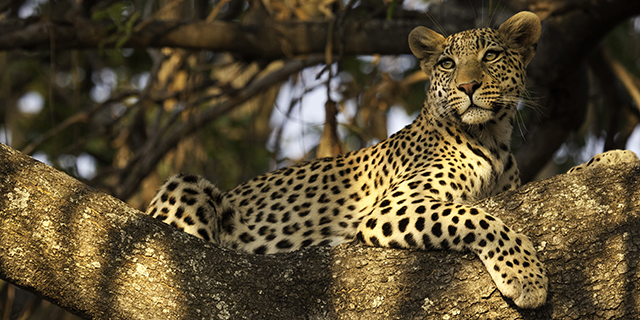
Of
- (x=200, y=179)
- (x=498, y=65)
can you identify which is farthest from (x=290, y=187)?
(x=498, y=65)

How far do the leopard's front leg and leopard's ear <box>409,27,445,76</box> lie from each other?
182 cm

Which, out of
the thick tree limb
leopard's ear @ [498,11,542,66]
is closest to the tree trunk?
leopard's ear @ [498,11,542,66]

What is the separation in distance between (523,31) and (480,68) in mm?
746

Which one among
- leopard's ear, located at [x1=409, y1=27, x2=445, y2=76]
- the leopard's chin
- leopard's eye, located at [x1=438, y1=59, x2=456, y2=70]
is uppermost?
leopard's ear, located at [x1=409, y1=27, x2=445, y2=76]

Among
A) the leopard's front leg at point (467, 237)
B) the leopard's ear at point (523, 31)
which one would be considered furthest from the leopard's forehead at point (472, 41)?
the leopard's front leg at point (467, 237)

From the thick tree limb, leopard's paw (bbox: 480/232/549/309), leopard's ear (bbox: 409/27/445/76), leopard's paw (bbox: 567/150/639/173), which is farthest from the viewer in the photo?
the thick tree limb

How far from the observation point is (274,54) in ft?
28.9

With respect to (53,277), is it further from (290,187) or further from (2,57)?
(2,57)

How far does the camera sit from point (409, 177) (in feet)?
19.3

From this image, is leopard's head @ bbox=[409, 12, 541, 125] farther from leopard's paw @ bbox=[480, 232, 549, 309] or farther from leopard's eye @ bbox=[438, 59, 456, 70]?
leopard's paw @ bbox=[480, 232, 549, 309]

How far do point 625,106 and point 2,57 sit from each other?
368 inches

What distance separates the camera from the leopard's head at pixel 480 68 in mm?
5707

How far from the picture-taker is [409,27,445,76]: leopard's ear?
256 inches

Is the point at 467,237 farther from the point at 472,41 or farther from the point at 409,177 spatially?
the point at 472,41
